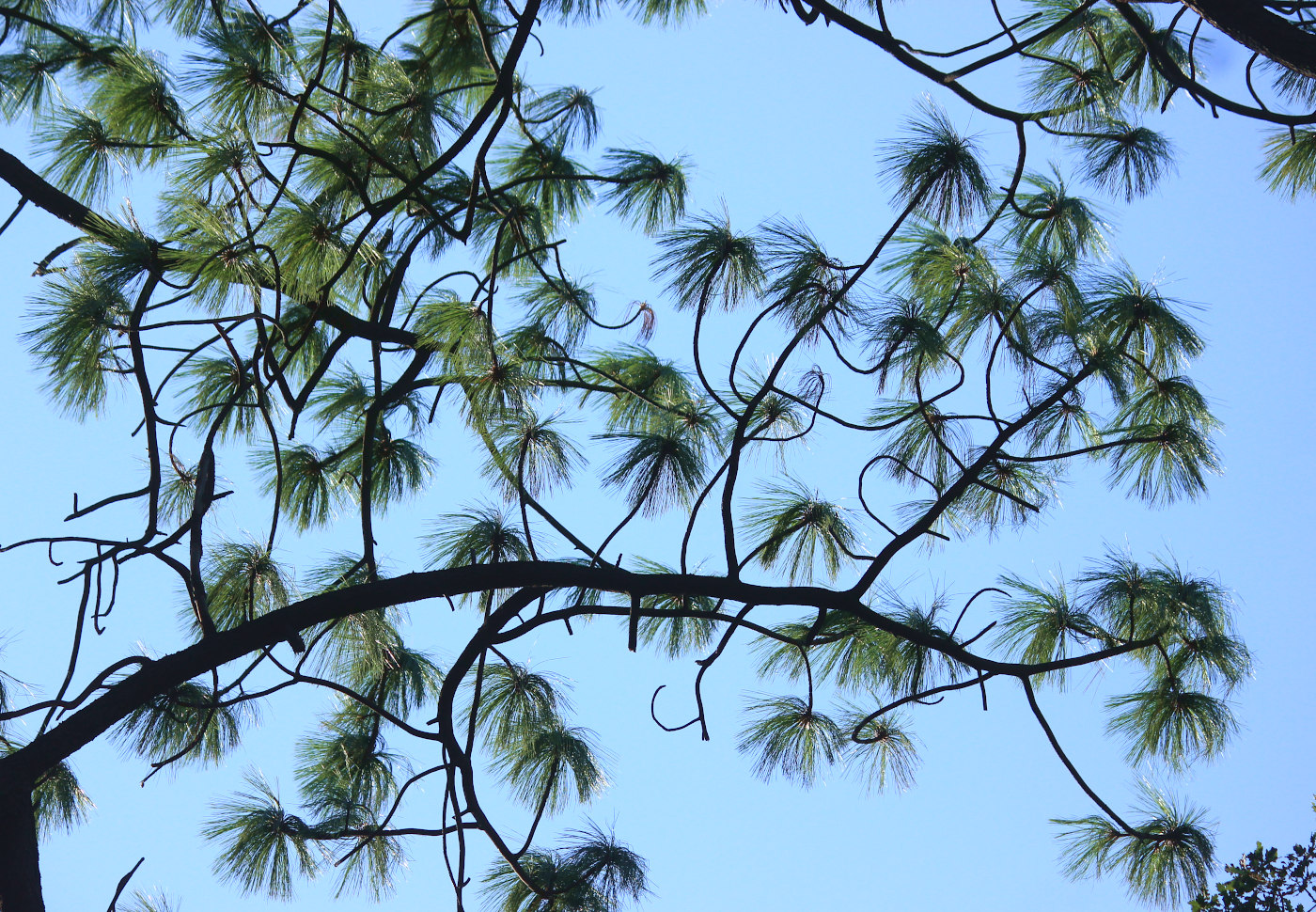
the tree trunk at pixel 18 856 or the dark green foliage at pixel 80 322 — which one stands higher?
the dark green foliage at pixel 80 322

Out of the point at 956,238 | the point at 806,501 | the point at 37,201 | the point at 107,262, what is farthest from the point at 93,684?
the point at 956,238

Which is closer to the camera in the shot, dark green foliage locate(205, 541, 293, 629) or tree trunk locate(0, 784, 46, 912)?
tree trunk locate(0, 784, 46, 912)

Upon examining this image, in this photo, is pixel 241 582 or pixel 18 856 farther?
pixel 241 582

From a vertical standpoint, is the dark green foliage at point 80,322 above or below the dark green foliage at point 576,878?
above

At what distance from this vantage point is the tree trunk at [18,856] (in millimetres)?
1587

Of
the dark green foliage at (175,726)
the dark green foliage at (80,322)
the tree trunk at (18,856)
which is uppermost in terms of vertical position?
the dark green foliage at (80,322)

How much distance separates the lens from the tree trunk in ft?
5.21

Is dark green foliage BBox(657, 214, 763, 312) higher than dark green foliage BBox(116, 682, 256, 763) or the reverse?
higher

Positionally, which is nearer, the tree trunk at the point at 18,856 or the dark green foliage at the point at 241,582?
the tree trunk at the point at 18,856

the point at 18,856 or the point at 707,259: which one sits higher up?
the point at 707,259

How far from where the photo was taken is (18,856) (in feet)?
5.26

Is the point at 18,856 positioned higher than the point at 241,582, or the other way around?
the point at 241,582

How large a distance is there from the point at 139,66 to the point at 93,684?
1.44m

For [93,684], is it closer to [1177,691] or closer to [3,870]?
[3,870]
